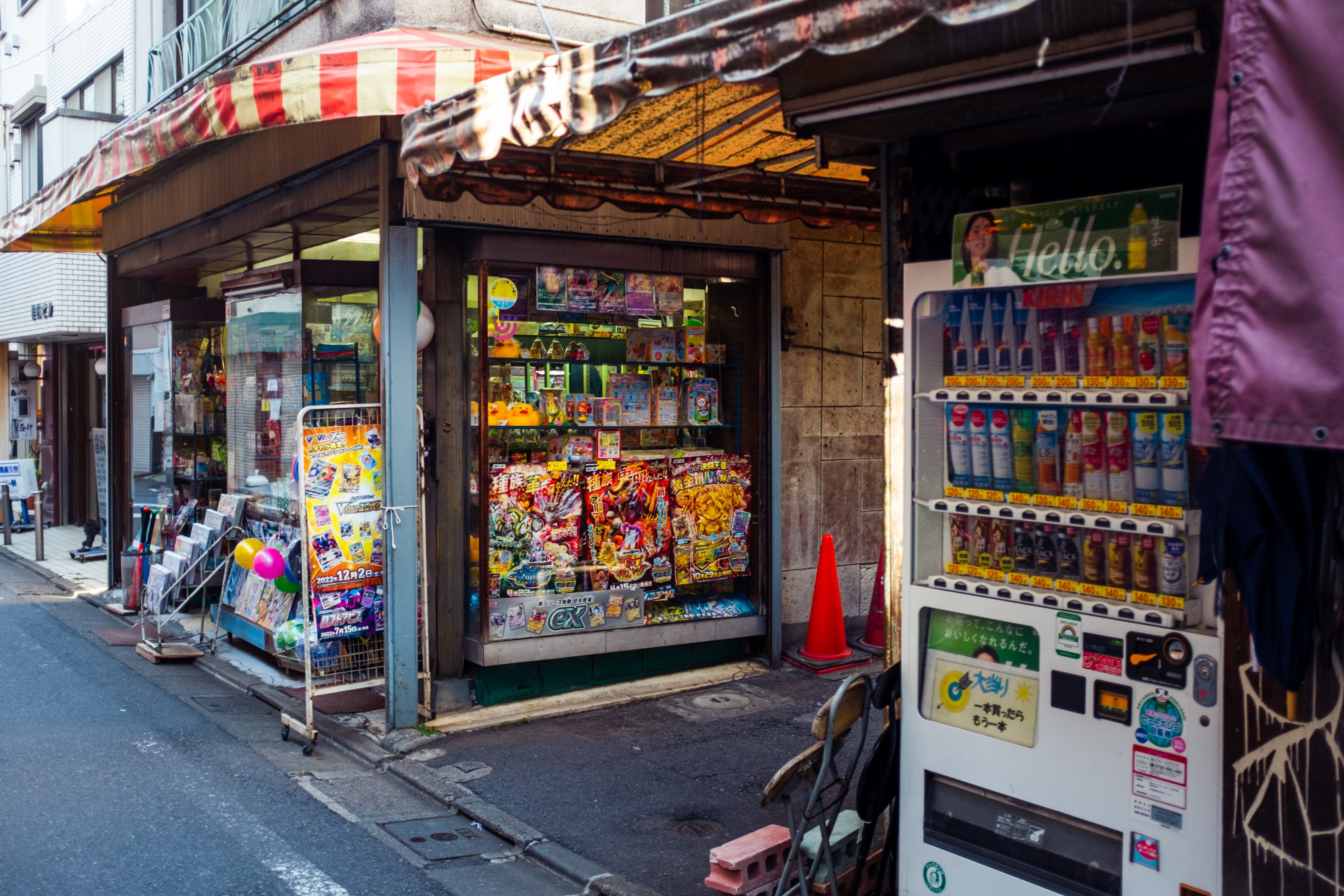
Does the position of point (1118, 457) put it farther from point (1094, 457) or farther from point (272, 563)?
point (272, 563)

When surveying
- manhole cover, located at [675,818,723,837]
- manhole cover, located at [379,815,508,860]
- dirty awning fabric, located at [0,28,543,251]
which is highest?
dirty awning fabric, located at [0,28,543,251]

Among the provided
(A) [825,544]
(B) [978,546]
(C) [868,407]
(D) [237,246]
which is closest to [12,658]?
(D) [237,246]

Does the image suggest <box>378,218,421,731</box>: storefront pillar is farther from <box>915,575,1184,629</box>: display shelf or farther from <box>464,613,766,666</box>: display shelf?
<box>915,575,1184,629</box>: display shelf

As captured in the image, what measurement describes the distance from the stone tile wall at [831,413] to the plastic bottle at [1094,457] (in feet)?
16.9

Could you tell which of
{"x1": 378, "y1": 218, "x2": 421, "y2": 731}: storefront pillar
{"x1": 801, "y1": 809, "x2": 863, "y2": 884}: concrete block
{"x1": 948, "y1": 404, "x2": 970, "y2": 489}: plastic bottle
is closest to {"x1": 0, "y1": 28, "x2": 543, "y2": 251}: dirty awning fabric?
{"x1": 378, "y1": 218, "x2": 421, "y2": 731}: storefront pillar

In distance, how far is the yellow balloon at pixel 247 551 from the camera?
856 centimetres

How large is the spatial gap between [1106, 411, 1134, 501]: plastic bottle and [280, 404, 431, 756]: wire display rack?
15.5 ft

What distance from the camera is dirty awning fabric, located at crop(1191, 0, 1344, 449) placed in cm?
241

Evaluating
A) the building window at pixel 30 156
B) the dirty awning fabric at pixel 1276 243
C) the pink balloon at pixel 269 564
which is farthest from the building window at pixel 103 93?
the dirty awning fabric at pixel 1276 243

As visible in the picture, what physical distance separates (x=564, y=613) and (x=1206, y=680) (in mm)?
5281

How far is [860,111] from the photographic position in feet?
13.6

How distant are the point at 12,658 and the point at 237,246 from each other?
4348mm

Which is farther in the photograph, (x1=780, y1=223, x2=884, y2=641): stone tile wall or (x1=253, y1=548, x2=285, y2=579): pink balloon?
(x1=780, y1=223, x2=884, y2=641): stone tile wall

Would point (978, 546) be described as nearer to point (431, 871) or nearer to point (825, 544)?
point (431, 871)
